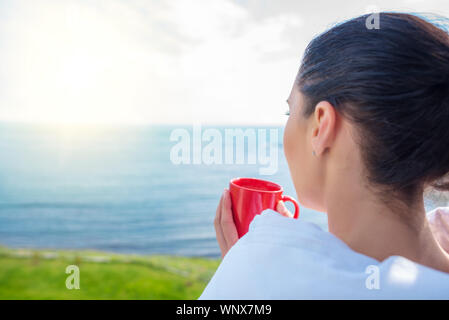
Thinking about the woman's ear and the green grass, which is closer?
A: the woman's ear

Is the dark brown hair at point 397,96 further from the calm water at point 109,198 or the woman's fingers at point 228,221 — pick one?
the calm water at point 109,198

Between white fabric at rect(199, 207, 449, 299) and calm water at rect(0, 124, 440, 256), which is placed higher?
white fabric at rect(199, 207, 449, 299)

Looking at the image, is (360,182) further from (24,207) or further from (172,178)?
(172,178)

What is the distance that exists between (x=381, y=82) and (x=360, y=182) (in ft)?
0.56

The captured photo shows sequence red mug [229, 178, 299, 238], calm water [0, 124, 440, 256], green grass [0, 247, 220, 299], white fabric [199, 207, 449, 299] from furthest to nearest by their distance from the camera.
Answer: calm water [0, 124, 440, 256] < green grass [0, 247, 220, 299] < red mug [229, 178, 299, 238] < white fabric [199, 207, 449, 299]

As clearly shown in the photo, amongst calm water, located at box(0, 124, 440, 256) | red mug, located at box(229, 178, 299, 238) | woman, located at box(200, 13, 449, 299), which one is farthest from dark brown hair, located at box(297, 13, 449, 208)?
calm water, located at box(0, 124, 440, 256)

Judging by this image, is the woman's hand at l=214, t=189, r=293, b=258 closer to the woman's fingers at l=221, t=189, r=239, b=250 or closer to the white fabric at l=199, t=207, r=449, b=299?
the woman's fingers at l=221, t=189, r=239, b=250

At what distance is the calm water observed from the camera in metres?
13.5

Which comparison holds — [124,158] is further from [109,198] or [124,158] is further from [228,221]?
[228,221]

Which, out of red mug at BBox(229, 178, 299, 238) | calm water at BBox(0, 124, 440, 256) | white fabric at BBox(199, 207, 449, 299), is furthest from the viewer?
calm water at BBox(0, 124, 440, 256)
